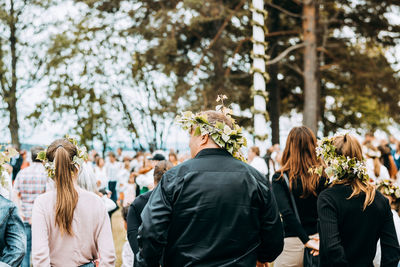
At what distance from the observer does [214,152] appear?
303 cm

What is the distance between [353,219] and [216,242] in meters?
1.19

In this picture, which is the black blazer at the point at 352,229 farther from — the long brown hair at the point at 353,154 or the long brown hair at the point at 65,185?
the long brown hair at the point at 65,185

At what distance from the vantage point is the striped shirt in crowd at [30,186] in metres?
6.83

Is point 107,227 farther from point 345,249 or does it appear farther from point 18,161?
point 18,161

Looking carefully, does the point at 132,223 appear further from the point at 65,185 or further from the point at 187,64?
the point at 187,64

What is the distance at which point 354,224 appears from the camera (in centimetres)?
347

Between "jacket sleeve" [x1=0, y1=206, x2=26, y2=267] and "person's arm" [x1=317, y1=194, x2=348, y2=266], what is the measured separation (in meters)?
2.10

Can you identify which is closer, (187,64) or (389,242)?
(389,242)

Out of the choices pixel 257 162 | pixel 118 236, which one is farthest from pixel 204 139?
pixel 118 236

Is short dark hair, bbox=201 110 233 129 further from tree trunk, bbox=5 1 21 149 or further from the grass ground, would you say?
tree trunk, bbox=5 1 21 149

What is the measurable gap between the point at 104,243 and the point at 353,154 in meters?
2.05

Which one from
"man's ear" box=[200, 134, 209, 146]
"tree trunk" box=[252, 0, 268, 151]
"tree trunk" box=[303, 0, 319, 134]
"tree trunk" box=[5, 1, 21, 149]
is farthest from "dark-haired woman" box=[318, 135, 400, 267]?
"tree trunk" box=[5, 1, 21, 149]

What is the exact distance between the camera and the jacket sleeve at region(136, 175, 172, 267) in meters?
2.83

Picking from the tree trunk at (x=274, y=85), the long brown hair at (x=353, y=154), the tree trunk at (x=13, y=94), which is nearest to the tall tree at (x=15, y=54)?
the tree trunk at (x=13, y=94)
